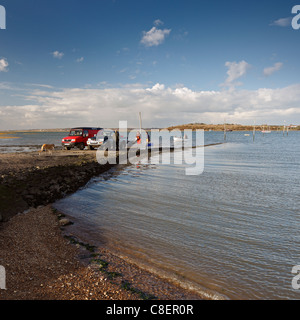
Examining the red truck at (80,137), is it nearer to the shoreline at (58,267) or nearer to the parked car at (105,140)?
the parked car at (105,140)

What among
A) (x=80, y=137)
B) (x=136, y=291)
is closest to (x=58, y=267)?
(x=136, y=291)

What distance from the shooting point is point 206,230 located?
21.4 feet

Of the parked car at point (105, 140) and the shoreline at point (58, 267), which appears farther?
the parked car at point (105, 140)

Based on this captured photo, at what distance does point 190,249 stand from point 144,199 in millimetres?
4466

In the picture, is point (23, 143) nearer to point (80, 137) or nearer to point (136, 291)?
point (80, 137)

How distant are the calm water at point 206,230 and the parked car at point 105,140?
1400cm

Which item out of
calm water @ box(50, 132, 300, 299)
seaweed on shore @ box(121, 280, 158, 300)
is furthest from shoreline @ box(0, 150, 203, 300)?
calm water @ box(50, 132, 300, 299)

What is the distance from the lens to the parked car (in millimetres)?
25531

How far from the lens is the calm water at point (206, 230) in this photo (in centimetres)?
441

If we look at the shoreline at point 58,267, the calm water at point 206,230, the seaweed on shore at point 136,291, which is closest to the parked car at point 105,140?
the calm water at point 206,230

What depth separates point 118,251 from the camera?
5.39 m

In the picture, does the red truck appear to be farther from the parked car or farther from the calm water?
the calm water

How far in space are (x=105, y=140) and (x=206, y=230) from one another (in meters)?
21.2
